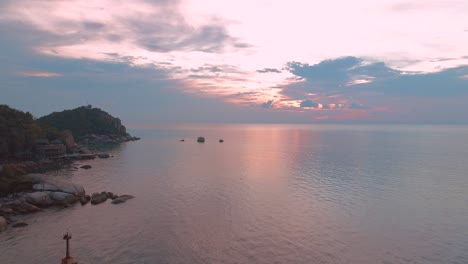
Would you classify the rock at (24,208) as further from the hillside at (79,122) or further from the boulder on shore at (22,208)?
the hillside at (79,122)

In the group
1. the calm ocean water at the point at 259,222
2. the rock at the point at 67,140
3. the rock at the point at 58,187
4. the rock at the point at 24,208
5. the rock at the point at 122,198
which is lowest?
the calm ocean water at the point at 259,222

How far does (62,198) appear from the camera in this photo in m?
51.2

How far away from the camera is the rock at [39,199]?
49000mm

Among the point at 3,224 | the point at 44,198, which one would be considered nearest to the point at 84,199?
the point at 44,198

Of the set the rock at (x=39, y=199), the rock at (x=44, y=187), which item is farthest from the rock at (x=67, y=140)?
the rock at (x=39, y=199)

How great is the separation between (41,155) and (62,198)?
2297 inches

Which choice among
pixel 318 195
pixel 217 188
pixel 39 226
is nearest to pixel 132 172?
pixel 217 188

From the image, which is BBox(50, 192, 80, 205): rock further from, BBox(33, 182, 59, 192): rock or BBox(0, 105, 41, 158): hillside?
BBox(0, 105, 41, 158): hillside

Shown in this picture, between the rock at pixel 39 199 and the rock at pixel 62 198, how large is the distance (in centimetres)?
67

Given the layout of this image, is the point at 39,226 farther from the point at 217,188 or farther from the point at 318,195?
the point at 318,195

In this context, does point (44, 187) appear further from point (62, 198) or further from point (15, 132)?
point (15, 132)

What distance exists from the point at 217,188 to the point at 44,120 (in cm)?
16540

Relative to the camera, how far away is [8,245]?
35.0 metres

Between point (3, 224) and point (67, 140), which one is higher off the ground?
point (67, 140)
